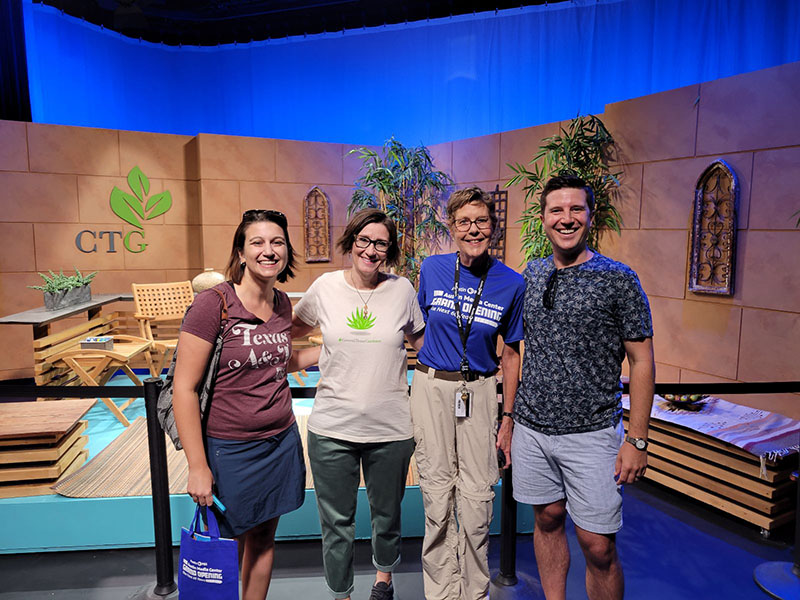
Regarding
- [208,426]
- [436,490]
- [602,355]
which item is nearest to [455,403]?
[436,490]

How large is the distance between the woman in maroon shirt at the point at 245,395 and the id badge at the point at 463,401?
536 millimetres

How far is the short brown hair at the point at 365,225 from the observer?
67.8 inches

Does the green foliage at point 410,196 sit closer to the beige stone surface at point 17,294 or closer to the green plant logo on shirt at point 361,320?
the beige stone surface at point 17,294

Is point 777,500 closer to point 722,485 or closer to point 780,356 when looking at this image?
point 722,485

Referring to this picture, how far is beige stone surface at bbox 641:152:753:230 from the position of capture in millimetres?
3699

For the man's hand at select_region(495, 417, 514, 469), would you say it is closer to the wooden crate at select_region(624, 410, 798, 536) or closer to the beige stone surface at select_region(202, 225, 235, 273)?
the wooden crate at select_region(624, 410, 798, 536)

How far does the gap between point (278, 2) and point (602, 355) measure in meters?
8.20

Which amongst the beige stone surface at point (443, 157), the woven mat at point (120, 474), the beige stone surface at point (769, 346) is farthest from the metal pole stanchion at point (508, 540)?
the beige stone surface at point (443, 157)

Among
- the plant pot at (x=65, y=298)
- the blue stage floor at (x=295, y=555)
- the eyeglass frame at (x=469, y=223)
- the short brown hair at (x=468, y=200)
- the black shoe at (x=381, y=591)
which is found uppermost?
the short brown hair at (x=468, y=200)

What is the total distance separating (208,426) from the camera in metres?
1.51

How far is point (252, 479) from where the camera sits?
1537 mm

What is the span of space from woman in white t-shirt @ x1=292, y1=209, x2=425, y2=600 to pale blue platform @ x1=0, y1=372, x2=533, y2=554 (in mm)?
761

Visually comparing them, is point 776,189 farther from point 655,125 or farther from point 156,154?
point 156,154

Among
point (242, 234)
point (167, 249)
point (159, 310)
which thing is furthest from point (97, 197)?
point (242, 234)
